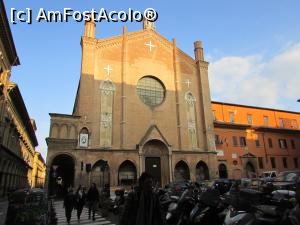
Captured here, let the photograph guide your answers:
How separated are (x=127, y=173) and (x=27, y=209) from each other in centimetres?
1724

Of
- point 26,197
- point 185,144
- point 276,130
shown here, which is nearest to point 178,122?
point 185,144

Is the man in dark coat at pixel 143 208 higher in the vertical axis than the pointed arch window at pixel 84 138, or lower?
lower

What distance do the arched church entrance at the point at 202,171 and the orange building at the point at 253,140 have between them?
8.93 ft

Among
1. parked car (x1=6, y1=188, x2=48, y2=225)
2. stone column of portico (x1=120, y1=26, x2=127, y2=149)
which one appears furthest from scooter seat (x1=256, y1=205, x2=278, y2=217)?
stone column of portico (x1=120, y1=26, x2=127, y2=149)

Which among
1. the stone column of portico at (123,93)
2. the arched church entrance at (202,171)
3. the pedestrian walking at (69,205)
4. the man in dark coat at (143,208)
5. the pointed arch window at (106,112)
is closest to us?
the man in dark coat at (143,208)

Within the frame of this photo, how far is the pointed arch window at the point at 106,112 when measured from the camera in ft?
80.4

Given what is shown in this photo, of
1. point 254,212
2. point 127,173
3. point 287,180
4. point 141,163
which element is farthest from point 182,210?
point 127,173

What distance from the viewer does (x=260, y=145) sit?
33406 millimetres

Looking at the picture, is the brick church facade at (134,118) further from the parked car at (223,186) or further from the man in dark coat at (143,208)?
Answer: the man in dark coat at (143,208)

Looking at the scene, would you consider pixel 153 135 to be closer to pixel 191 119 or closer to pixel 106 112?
pixel 106 112

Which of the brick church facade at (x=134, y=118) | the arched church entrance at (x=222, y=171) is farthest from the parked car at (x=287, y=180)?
the arched church entrance at (x=222, y=171)

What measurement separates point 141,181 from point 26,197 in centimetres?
572

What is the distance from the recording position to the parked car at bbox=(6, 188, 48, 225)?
7.58 meters

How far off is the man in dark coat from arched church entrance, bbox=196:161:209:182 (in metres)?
24.6
